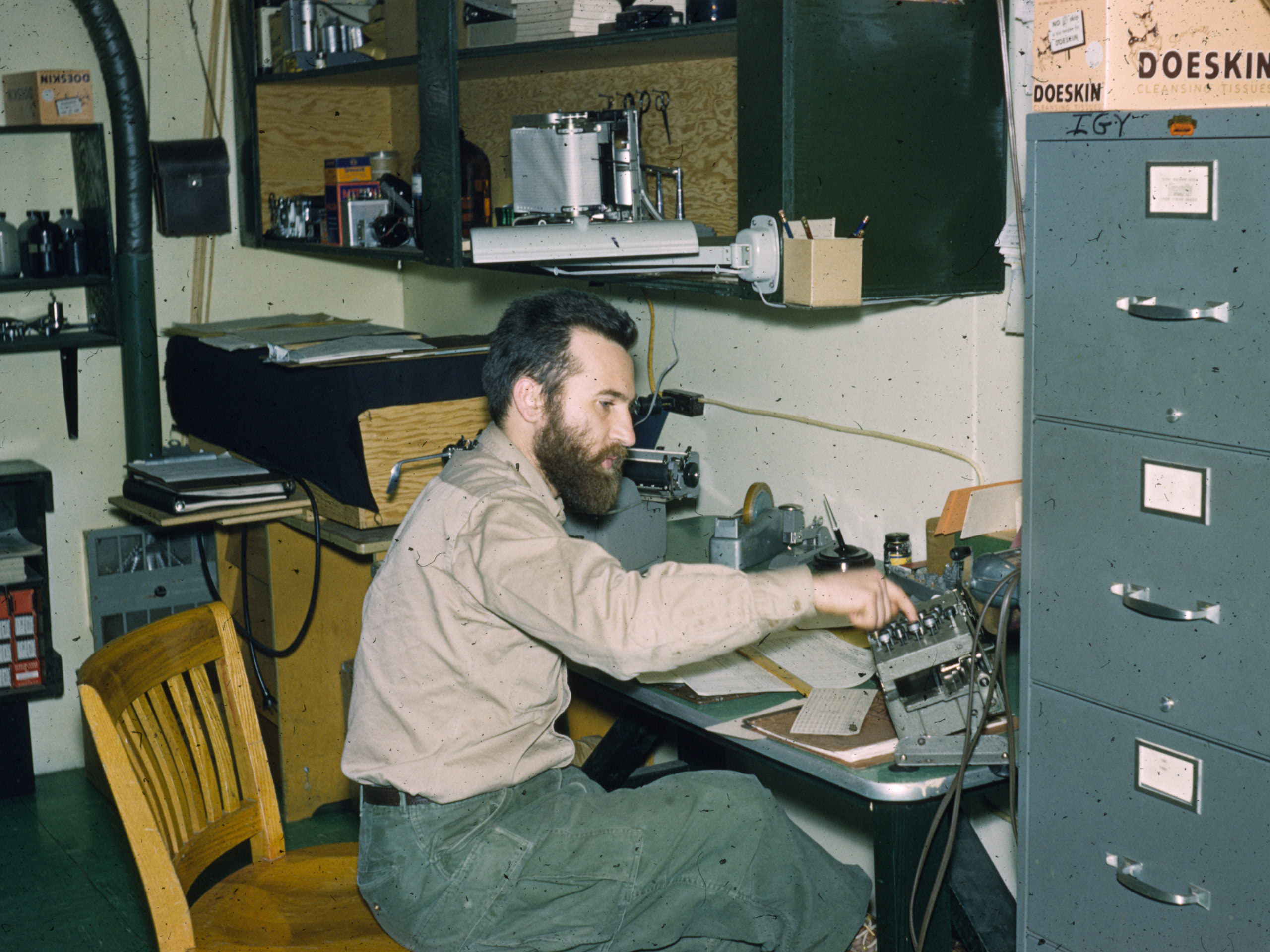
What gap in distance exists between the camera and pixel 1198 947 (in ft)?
5.41

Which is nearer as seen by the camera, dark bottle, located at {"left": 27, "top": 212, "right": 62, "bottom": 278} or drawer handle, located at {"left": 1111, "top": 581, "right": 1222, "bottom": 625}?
drawer handle, located at {"left": 1111, "top": 581, "right": 1222, "bottom": 625}

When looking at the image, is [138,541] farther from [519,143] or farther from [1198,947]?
[1198,947]

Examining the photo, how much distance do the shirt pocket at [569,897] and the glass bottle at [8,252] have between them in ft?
8.90

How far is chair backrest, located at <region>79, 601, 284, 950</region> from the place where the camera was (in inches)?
72.6

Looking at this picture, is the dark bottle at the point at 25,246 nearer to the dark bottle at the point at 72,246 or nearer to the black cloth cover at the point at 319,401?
the dark bottle at the point at 72,246

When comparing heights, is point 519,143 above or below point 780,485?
above

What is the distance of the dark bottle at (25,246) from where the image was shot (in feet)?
12.6

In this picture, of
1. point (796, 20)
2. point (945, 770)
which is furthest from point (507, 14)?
point (945, 770)

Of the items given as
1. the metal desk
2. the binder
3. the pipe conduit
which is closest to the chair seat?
the metal desk

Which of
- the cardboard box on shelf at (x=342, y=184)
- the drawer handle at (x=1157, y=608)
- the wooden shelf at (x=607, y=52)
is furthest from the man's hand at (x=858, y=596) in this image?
the cardboard box on shelf at (x=342, y=184)

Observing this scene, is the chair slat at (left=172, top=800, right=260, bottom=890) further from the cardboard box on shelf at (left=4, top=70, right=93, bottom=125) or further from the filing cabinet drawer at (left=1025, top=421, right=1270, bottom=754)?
the cardboard box on shelf at (left=4, top=70, right=93, bottom=125)

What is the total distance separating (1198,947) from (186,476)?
2584 millimetres

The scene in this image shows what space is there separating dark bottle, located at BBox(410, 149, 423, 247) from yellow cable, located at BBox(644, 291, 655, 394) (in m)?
0.58

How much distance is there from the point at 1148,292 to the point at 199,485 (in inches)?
96.5
